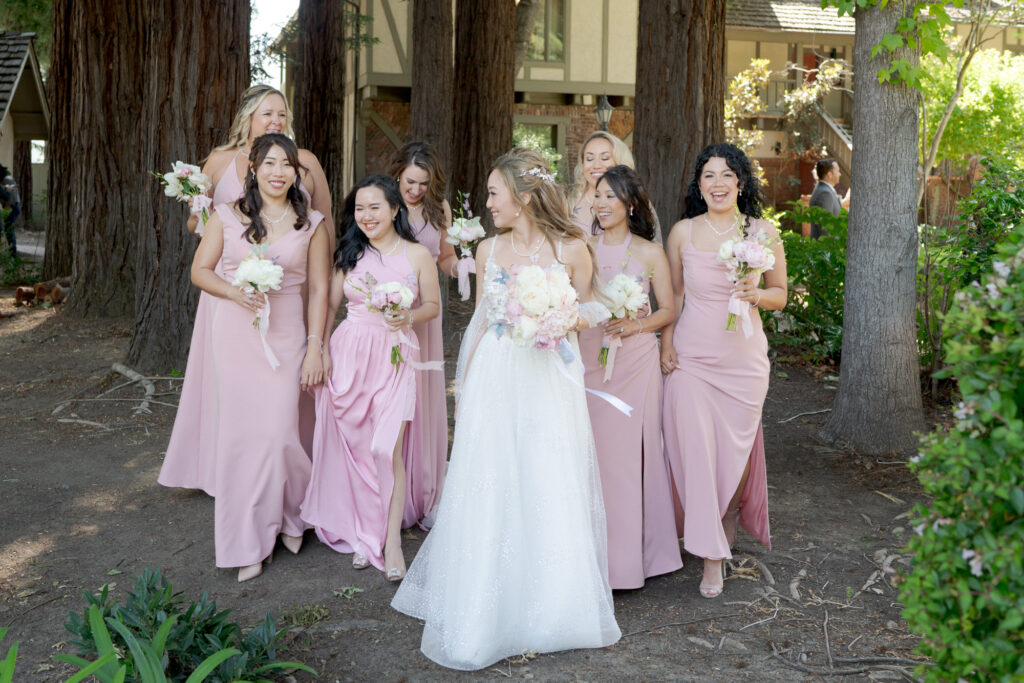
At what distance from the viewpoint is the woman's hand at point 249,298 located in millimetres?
4848

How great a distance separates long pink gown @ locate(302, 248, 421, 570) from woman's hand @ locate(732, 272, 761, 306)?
1568mm

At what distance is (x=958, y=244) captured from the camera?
7.63 metres

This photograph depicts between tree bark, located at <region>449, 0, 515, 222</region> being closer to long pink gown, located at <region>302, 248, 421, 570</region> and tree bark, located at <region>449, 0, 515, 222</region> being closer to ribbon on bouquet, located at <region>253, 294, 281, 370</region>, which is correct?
long pink gown, located at <region>302, 248, 421, 570</region>

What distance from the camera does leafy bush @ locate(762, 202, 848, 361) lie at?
928 centimetres

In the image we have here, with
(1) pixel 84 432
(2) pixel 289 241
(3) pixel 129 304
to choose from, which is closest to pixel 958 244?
(2) pixel 289 241

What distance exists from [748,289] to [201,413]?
316 centimetres

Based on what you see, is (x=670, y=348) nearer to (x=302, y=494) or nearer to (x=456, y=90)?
(x=302, y=494)

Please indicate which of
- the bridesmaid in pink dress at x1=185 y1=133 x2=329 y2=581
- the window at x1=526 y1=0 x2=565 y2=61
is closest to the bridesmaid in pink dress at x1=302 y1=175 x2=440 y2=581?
the bridesmaid in pink dress at x1=185 y1=133 x2=329 y2=581

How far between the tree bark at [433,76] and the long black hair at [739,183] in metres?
6.16

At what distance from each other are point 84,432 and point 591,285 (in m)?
4.70

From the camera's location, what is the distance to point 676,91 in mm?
7500

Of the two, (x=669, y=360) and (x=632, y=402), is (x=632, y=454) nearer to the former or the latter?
(x=632, y=402)

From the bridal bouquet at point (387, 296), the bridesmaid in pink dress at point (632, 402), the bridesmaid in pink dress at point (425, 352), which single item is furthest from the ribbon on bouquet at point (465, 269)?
the bridesmaid in pink dress at point (632, 402)

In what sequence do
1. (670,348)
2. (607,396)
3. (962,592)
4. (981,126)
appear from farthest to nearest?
(981,126) < (670,348) < (607,396) < (962,592)
